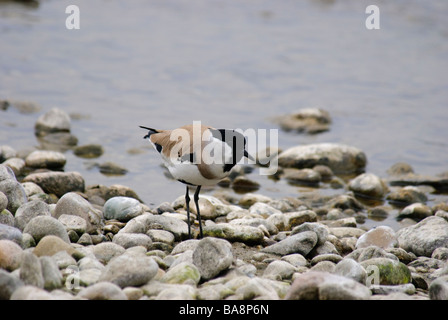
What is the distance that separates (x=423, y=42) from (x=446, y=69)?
2.31 m

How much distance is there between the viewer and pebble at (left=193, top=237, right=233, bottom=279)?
5957 mm

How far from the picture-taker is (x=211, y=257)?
19.7ft

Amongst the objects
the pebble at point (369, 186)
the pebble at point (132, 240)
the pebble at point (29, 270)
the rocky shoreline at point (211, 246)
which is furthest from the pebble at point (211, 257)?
the pebble at point (369, 186)

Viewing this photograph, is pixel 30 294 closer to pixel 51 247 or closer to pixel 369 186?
pixel 51 247

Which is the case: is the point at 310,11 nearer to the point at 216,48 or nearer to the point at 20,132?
the point at 216,48

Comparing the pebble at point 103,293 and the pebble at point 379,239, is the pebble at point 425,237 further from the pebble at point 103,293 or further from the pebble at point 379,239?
the pebble at point 103,293

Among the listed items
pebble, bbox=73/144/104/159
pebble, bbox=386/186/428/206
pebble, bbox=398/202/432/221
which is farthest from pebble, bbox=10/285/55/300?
pebble, bbox=386/186/428/206

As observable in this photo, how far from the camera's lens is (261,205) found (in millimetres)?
9375

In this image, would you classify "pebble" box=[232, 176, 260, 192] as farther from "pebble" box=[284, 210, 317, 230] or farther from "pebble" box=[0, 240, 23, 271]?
"pebble" box=[0, 240, 23, 271]

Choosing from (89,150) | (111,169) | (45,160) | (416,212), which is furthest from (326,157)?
(45,160)

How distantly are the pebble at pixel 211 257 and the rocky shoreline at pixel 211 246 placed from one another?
0.01m

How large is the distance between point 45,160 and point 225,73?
7573 mm

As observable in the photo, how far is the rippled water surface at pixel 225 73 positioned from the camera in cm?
1325
